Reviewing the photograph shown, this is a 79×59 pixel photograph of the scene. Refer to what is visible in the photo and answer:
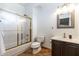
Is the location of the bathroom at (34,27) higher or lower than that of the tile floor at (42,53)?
higher

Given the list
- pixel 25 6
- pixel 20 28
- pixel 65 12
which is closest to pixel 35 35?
pixel 20 28

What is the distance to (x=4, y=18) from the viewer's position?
1.64m

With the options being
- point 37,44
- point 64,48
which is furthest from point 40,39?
point 64,48

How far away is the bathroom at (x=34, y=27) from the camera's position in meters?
1.64

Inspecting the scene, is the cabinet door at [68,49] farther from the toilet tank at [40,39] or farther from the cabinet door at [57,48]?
the toilet tank at [40,39]

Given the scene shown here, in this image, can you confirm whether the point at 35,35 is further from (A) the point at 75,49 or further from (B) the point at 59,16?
(A) the point at 75,49

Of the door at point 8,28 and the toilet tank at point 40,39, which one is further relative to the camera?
the toilet tank at point 40,39

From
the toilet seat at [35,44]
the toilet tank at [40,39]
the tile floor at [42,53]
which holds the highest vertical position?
the toilet tank at [40,39]

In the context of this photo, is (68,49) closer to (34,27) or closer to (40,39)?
(40,39)

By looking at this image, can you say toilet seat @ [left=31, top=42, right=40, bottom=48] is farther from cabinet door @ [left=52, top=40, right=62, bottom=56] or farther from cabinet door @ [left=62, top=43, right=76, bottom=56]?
cabinet door @ [left=62, top=43, right=76, bottom=56]

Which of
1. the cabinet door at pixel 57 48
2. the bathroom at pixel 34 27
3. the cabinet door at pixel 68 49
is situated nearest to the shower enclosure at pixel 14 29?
the bathroom at pixel 34 27

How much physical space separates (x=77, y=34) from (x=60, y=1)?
64 centimetres

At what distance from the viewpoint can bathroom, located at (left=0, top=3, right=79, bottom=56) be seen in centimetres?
164

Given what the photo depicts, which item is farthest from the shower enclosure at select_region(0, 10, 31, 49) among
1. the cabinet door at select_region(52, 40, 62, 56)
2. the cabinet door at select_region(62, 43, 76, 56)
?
the cabinet door at select_region(62, 43, 76, 56)
